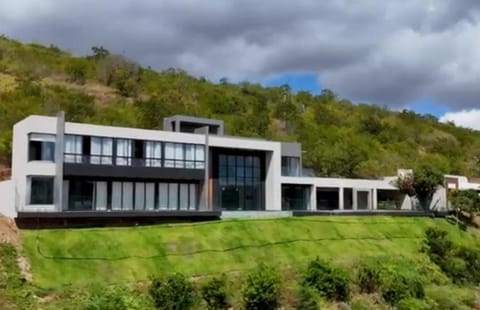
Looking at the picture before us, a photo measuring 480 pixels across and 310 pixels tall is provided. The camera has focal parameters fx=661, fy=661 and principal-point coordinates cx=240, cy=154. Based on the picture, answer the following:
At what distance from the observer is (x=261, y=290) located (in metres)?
35.7

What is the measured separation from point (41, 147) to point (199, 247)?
40.4 ft

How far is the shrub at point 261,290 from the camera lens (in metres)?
35.6

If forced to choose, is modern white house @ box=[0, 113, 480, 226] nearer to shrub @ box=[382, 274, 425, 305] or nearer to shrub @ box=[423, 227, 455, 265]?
shrub @ box=[423, 227, 455, 265]

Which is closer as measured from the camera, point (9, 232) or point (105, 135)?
point (9, 232)

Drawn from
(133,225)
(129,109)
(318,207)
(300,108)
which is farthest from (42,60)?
(133,225)

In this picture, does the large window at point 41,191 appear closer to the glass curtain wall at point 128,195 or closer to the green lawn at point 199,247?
the glass curtain wall at point 128,195

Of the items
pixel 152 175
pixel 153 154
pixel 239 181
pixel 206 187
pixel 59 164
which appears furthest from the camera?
pixel 239 181

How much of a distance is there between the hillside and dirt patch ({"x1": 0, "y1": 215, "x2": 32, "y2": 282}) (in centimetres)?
2693

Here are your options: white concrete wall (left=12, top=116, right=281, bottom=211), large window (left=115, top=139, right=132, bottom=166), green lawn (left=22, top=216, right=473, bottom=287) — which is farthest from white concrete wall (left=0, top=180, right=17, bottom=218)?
large window (left=115, top=139, right=132, bottom=166)

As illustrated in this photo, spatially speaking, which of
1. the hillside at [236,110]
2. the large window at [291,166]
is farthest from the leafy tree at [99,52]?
the large window at [291,166]

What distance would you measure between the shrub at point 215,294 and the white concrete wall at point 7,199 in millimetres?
13756

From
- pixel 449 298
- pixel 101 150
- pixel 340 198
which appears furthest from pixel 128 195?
pixel 340 198

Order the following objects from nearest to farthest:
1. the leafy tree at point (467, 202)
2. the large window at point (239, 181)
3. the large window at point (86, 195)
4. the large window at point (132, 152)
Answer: the large window at point (86, 195) < the large window at point (132, 152) < the large window at point (239, 181) < the leafy tree at point (467, 202)

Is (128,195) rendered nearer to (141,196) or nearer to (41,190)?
(141,196)
